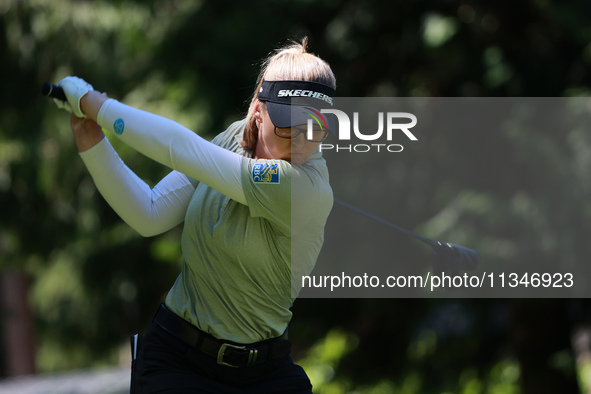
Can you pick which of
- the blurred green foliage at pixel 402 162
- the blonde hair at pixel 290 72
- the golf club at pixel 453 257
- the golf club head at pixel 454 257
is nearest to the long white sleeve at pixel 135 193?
the blonde hair at pixel 290 72

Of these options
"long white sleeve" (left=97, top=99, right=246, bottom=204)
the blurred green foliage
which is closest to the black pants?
"long white sleeve" (left=97, top=99, right=246, bottom=204)

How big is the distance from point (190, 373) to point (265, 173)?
0.62 m

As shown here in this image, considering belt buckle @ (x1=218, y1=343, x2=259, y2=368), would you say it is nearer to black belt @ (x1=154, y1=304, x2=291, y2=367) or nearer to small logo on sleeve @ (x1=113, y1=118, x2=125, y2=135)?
black belt @ (x1=154, y1=304, x2=291, y2=367)

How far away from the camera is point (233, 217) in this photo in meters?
2.29

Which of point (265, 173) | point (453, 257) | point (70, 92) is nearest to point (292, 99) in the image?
point (265, 173)

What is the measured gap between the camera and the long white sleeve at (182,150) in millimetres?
2166

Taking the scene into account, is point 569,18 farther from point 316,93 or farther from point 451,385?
point 316,93

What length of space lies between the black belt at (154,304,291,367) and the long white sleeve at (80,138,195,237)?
303mm

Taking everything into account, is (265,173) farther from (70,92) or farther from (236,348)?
(70,92)

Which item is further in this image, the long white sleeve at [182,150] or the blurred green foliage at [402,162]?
the blurred green foliage at [402,162]

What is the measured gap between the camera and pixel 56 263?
376 inches

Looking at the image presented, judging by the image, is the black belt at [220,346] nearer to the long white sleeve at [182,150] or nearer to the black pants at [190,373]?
the black pants at [190,373]

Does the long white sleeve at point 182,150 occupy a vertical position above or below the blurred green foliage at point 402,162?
below

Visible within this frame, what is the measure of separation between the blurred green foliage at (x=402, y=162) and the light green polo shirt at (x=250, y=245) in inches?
179
